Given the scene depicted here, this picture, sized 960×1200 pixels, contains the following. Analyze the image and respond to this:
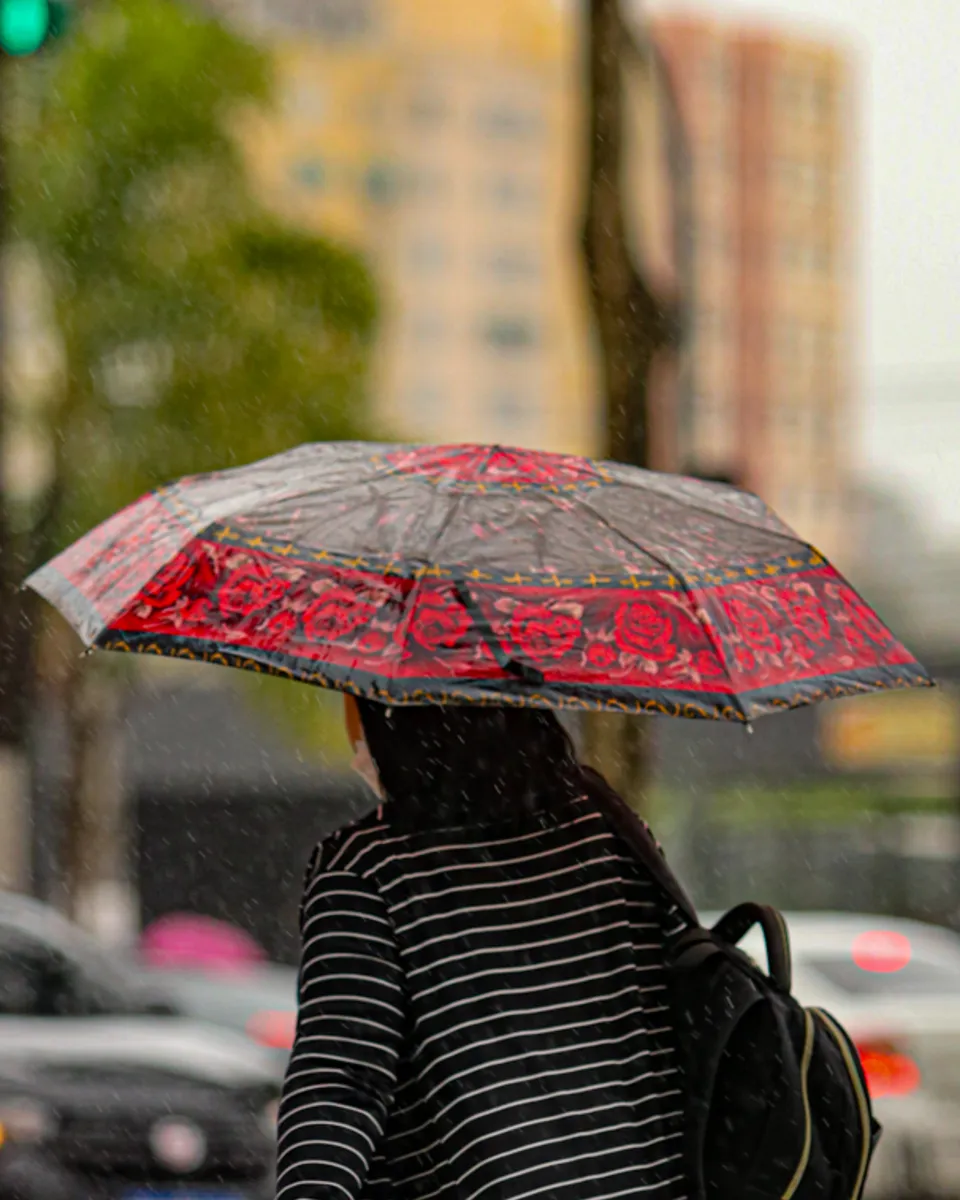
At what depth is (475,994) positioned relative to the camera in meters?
2.34

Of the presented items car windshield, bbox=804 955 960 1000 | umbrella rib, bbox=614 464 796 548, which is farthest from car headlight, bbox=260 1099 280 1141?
umbrella rib, bbox=614 464 796 548

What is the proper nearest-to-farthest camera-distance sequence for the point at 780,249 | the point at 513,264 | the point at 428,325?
the point at 428,325 < the point at 513,264 < the point at 780,249

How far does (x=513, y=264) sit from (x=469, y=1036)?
93965 mm

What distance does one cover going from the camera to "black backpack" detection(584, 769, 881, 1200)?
7.87ft

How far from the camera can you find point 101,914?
23.7 meters

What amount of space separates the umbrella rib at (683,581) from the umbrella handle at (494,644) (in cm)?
29

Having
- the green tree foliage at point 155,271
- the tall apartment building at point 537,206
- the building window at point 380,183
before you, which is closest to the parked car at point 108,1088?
the green tree foliage at point 155,271

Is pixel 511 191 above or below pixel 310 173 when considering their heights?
below

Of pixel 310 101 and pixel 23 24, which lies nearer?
pixel 23 24

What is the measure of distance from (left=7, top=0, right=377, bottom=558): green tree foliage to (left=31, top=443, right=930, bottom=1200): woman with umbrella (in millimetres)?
13220

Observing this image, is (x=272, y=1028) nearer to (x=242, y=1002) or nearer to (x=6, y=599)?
(x=242, y=1002)

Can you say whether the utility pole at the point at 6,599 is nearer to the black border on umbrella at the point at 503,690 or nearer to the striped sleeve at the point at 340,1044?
the black border on umbrella at the point at 503,690

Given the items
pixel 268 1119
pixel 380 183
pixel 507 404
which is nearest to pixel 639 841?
pixel 268 1119

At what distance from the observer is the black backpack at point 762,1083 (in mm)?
2398
